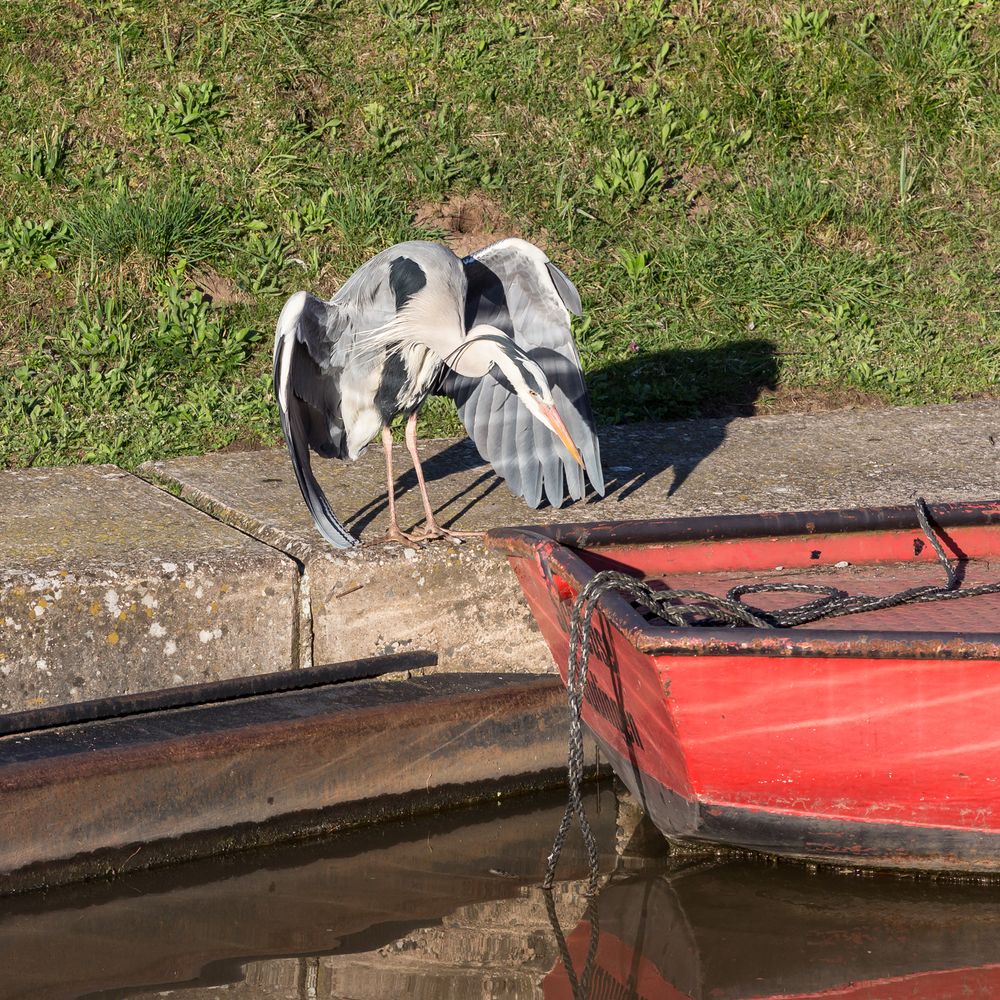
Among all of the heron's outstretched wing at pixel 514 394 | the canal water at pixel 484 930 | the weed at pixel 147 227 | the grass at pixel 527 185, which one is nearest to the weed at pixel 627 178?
the grass at pixel 527 185

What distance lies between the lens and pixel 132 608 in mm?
3926

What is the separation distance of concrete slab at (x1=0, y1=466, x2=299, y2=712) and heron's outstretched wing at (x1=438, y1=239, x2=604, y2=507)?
95cm

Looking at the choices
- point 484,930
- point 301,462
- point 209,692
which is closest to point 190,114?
point 301,462

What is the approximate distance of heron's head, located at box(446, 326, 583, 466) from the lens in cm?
423

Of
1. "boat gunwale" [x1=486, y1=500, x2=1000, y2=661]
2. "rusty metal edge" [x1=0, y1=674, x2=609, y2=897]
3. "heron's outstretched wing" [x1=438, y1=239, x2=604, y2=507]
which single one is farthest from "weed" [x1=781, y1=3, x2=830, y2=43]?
"rusty metal edge" [x1=0, y1=674, x2=609, y2=897]

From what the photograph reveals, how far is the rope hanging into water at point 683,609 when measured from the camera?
360cm

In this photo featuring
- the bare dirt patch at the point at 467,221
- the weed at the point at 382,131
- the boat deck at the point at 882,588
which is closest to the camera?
the boat deck at the point at 882,588

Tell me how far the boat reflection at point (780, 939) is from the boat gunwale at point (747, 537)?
2.39 ft

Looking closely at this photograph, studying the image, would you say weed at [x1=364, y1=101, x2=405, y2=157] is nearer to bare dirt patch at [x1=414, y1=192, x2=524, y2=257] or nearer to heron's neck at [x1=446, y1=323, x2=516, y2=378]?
bare dirt patch at [x1=414, y1=192, x2=524, y2=257]

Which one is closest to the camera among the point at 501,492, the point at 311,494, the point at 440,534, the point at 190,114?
the point at 311,494

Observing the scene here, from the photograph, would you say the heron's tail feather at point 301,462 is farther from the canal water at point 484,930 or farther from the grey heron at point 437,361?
the canal water at point 484,930

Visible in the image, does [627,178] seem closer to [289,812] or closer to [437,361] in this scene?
[437,361]

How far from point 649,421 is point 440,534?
1803mm

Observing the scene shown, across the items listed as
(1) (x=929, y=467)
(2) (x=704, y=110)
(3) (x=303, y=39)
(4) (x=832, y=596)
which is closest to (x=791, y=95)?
(2) (x=704, y=110)
